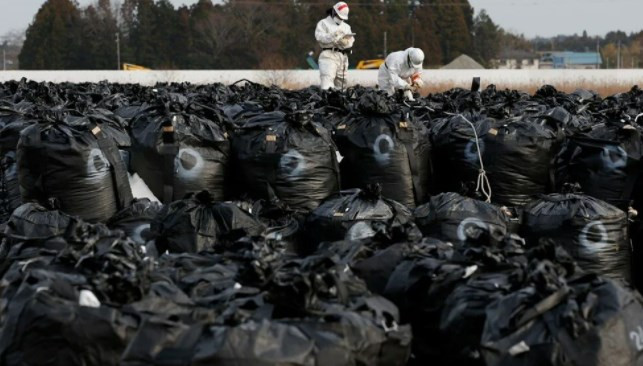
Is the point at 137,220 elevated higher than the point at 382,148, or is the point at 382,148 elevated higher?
the point at 382,148

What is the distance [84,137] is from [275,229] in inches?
54.4

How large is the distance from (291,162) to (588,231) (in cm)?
183

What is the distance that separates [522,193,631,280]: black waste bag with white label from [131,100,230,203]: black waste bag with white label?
6.73 ft

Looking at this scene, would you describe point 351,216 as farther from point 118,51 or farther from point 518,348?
point 118,51

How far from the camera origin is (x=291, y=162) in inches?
258

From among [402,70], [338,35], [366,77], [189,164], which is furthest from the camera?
[366,77]

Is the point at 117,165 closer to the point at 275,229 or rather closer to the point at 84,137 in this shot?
the point at 84,137

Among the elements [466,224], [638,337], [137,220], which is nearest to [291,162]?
[137,220]

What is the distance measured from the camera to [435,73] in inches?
1351

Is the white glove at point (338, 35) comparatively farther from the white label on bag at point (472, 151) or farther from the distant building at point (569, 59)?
the distant building at point (569, 59)

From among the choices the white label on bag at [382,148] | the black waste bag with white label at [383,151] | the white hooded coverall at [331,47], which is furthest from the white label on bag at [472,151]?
the white hooded coverall at [331,47]

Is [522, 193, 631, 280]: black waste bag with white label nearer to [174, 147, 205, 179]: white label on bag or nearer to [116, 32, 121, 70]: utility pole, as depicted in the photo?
[174, 147, 205, 179]: white label on bag

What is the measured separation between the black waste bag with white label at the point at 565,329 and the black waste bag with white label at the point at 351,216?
197 centimetres

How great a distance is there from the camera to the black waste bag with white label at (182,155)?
6746 mm
